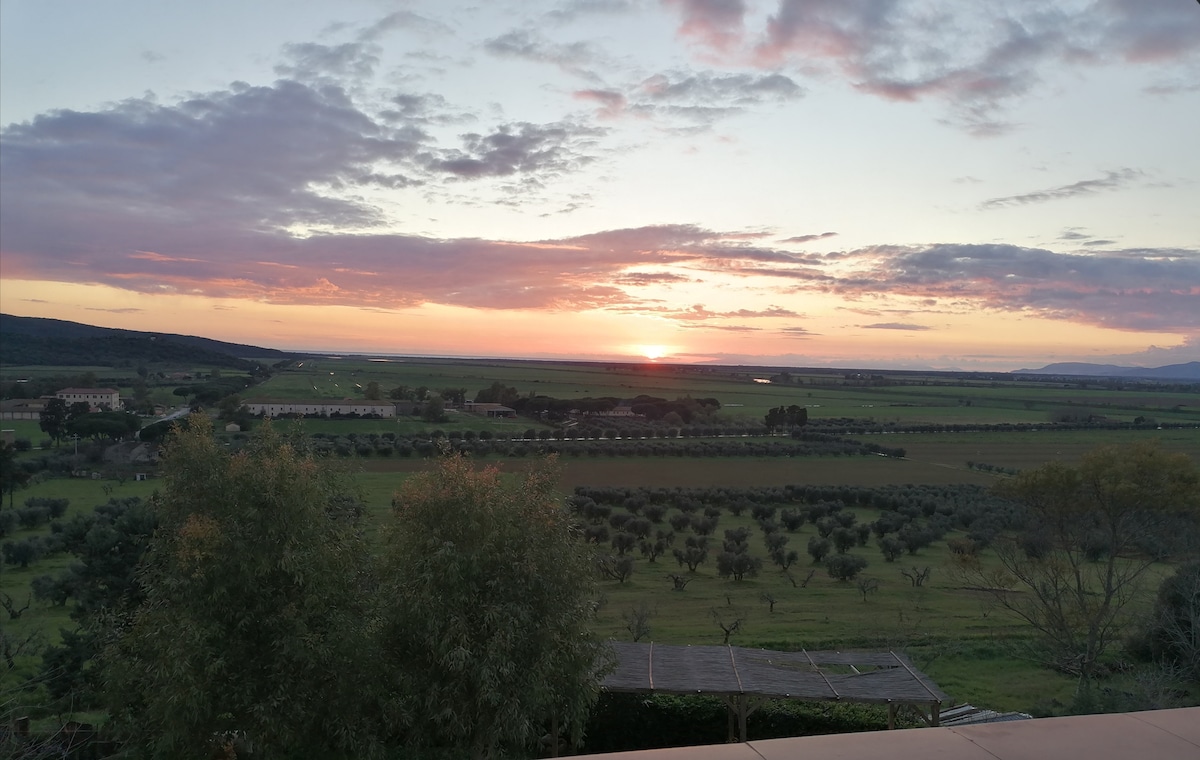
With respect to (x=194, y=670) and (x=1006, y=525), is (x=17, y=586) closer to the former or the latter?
(x=194, y=670)

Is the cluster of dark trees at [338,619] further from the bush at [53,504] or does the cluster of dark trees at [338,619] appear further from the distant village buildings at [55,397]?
the distant village buildings at [55,397]

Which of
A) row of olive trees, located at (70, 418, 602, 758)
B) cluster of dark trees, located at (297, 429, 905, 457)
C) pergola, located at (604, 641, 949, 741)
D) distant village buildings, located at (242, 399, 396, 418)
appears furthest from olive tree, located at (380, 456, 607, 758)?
distant village buildings, located at (242, 399, 396, 418)

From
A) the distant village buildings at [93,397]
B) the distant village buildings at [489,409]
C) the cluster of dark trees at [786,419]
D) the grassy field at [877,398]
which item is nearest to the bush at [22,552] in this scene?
the distant village buildings at [93,397]

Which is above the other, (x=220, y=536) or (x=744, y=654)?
(x=220, y=536)

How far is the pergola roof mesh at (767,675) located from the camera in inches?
490

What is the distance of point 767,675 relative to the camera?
525 inches

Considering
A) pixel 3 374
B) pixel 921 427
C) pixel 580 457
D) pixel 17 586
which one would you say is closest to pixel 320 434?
pixel 580 457

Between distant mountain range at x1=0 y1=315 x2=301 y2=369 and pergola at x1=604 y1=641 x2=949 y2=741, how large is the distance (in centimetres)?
10688

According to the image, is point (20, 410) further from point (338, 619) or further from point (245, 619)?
point (338, 619)

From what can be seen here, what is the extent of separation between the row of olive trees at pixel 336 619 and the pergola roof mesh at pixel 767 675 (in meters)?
2.03

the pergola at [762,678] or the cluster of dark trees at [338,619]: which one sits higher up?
the cluster of dark trees at [338,619]

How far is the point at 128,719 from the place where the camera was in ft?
37.5

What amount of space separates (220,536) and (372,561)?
2.14 meters

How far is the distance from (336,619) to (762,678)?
691 cm
